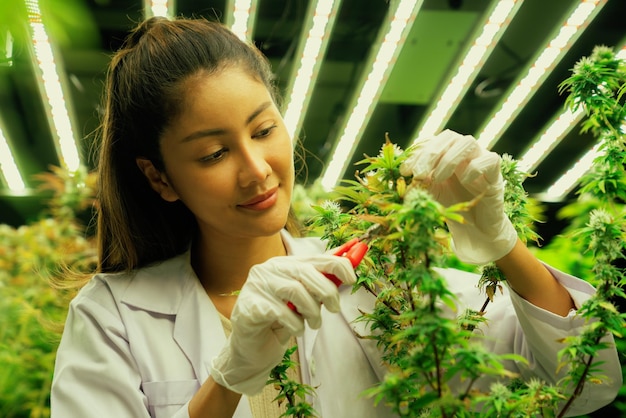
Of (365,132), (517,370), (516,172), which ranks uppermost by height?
Answer: (516,172)

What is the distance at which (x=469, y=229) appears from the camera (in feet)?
4.48

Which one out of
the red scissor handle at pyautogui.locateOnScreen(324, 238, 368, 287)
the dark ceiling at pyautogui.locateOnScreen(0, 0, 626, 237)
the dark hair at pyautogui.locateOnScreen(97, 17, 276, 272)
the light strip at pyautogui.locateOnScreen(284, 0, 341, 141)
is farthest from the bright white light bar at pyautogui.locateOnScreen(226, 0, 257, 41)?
the red scissor handle at pyautogui.locateOnScreen(324, 238, 368, 287)

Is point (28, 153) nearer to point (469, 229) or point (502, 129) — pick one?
point (502, 129)

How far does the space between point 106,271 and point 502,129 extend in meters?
3.04

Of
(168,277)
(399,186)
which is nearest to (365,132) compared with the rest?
(168,277)

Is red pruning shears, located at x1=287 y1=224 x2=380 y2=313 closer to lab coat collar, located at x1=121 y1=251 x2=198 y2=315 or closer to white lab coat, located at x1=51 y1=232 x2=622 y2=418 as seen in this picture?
white lab coat, located at x1=51 y1=232 x2=622 y2=418

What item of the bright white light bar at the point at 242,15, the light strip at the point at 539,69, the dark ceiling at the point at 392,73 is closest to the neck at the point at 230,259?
the dark ceiling at the point at 392,73

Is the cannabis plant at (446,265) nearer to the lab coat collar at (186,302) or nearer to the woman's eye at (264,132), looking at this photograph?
the woman's eye at (264,132)

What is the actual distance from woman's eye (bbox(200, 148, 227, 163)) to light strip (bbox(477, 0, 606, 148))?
5.50ft

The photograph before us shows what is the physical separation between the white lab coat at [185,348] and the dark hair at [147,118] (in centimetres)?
13

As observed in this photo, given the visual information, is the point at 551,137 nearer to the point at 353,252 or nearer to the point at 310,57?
the point at 310,57

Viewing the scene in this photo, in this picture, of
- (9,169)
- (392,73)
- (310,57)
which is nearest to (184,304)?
(310,57)

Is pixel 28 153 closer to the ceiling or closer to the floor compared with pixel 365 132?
closer to the floor

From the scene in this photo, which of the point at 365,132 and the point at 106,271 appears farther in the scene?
the point at 365,132
